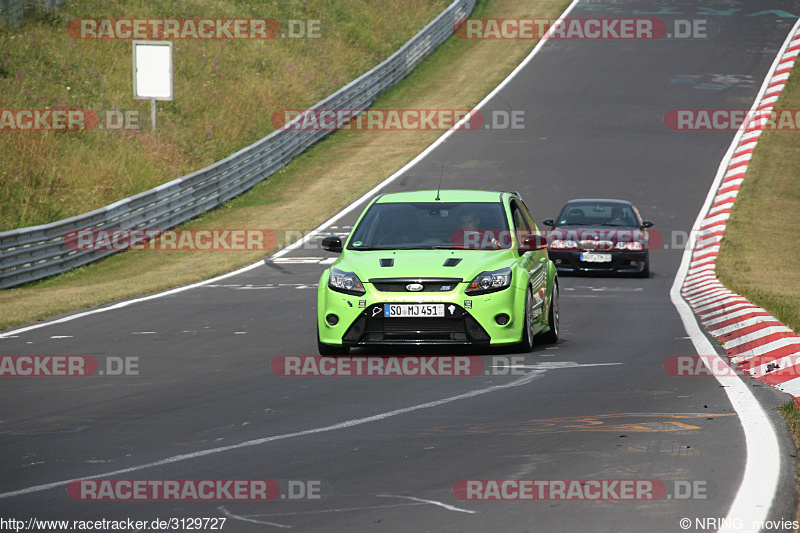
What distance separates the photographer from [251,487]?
6023 millimetres

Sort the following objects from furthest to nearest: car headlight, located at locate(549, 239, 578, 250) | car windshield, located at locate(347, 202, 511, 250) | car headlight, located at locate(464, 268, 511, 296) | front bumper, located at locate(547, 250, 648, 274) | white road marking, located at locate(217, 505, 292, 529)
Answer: car headlight, located at locate(549, 239, 578, 250), front bumper, located at locate(547, 250, 648, 274), car windshield, located at locate(347, 202, 511, 250), car headlight, located at locate(464, 268, 511, 296), white road marking, located at locate(217, 505, 292, 529)

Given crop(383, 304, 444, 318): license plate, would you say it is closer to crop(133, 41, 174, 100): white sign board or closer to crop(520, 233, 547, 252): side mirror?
crop(520, 233, 547, 252): side mirror

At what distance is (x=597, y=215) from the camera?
2336 centimetres

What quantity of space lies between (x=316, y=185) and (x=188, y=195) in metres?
5.28

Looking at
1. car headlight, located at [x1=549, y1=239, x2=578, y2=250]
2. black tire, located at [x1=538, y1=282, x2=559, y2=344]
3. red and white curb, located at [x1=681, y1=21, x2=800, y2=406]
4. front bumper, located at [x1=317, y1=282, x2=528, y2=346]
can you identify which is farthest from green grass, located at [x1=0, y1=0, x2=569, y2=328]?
red and white curb, located at [x1=681, y1=21, x2=800, y2=406]

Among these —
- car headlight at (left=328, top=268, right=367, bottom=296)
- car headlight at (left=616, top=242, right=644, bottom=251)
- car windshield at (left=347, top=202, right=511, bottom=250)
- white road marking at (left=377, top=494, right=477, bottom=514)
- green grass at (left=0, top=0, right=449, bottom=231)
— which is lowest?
white road marking at (left=377, top=494, right=477, bottom=514)

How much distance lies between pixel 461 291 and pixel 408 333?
25.2 inches

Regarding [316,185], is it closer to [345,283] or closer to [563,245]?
[563,245]

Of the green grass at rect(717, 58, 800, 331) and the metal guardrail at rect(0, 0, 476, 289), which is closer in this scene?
the green grass at rect(717, 58, 800, 331)

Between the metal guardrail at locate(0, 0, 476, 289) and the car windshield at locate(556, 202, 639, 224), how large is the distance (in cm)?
921

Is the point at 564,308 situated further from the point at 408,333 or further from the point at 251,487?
the point at 251,487

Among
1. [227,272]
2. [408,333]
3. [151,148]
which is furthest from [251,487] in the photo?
[151,148]

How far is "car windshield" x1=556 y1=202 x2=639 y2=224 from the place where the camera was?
75.3 feet

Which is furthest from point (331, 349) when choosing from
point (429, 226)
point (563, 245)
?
point (563, 245)
